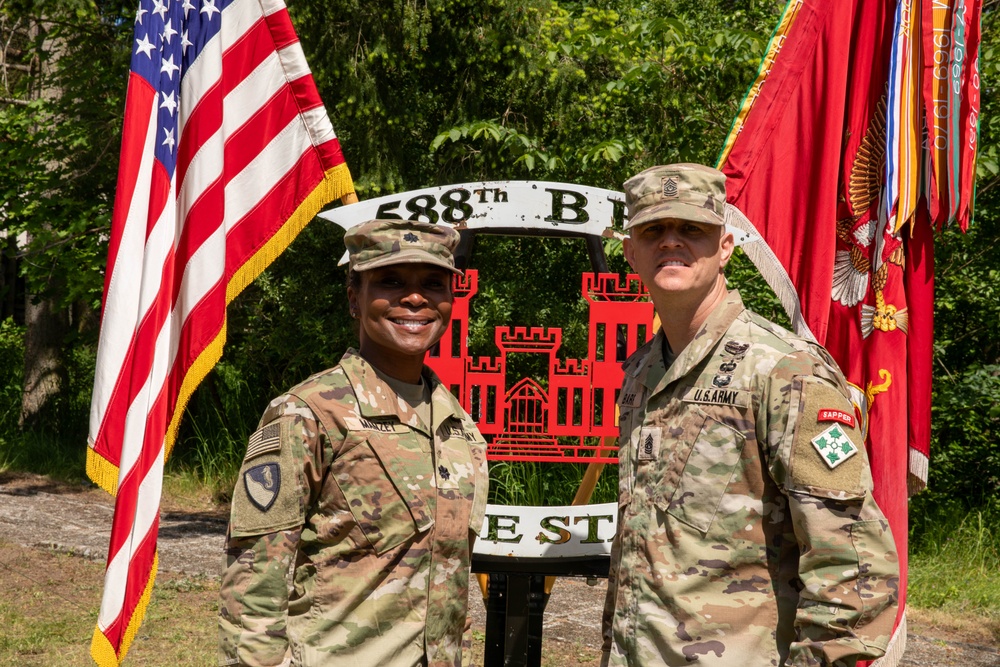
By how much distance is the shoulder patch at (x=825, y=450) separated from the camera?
7.31ft

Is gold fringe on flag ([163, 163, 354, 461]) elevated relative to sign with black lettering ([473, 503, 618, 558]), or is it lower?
elevated

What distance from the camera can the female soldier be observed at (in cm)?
232

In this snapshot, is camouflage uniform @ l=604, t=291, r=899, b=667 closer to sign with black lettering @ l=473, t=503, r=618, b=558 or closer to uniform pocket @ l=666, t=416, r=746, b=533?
uniform pocket @ l=666, t=416, r=746, b=533

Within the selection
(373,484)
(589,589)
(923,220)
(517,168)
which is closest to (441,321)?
(373,484)

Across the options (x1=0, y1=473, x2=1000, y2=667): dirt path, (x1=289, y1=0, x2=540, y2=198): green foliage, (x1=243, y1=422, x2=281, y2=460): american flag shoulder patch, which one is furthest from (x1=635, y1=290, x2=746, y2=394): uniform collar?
(x1=289, y1=0, x2=540, y2=198): green foliage

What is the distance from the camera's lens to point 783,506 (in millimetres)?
2377

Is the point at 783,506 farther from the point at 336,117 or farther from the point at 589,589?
the point at 336,117

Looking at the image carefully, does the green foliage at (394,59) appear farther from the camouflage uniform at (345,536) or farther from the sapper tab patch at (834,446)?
the sapper tab patch at (834,446)

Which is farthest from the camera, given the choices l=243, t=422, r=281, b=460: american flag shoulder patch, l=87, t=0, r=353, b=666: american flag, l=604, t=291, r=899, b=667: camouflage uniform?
l=87, t=0, r=353, b=666: american flag

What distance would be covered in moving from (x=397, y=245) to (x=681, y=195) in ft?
2.39

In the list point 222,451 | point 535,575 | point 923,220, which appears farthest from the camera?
point 222,451

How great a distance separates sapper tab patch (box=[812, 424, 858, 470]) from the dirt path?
3.57 meters

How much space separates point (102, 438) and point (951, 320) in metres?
6.62

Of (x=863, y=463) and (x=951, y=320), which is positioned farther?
(x=951, y=320)
